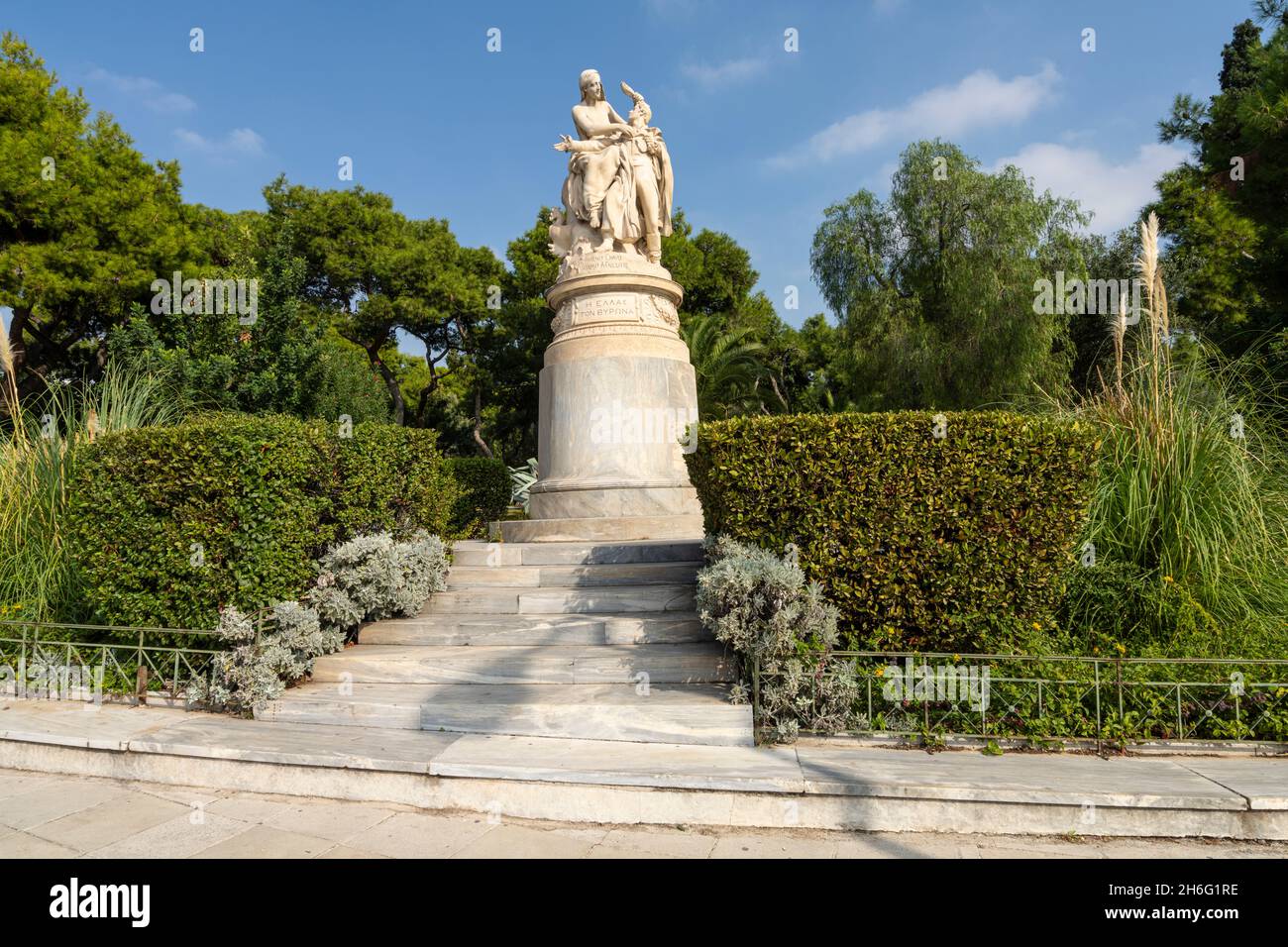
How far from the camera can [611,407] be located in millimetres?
9859

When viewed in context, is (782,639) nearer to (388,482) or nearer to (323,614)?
(323,614)

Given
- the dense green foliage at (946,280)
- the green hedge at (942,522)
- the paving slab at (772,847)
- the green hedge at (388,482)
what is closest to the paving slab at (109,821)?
the green hedge at (388,482)

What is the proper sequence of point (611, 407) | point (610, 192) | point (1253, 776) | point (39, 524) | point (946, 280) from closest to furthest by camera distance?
point (1253, 776)
point (39, 524)
point (611, 407)
point (610, 192)
point (946, 280)

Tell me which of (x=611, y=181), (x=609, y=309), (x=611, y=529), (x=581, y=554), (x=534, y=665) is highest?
(x=611, y=181)

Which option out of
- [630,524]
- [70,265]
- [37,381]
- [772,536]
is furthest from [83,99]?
[772,536]

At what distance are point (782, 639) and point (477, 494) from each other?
878cm

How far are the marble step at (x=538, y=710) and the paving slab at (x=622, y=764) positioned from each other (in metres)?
0.12

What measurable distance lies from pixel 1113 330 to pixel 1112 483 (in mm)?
1507

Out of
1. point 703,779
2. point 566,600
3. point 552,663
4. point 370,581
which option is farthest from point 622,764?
point 370,581

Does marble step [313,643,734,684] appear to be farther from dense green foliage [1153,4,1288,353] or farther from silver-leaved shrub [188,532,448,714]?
dense green foliage [1153,4,1288,353]

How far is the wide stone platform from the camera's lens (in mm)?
3734

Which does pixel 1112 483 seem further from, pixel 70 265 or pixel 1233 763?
pixel 70 265

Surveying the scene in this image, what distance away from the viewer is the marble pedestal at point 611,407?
9578mm

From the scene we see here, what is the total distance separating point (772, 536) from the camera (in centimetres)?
570
